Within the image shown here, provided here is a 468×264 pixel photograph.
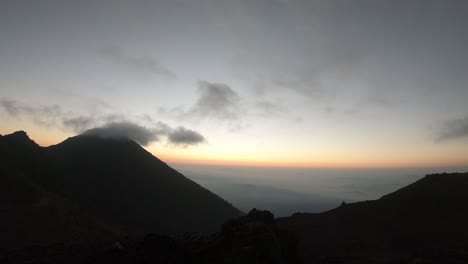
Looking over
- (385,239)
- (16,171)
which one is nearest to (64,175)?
(16,171)

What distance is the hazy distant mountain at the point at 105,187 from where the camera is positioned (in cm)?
8088

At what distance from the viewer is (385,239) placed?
5438cm

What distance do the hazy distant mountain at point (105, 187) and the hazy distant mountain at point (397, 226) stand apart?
46.9m

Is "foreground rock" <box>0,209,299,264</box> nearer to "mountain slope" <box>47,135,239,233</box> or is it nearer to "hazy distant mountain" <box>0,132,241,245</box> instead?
"hazy distant mountain" <box>0,132,241,245</box>

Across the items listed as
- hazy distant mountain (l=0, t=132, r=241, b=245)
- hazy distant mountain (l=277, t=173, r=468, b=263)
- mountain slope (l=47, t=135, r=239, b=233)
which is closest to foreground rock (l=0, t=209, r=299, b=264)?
hazy distant mountain (l=277, t=173, r=468, b=263)

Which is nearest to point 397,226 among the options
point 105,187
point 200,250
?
point 200,250

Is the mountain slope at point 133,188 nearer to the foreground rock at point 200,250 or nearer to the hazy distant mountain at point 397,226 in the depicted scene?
the hazy distant mountain at point 397,226

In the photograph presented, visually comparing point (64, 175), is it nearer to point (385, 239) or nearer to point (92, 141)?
point (92, 141)

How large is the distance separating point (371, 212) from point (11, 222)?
67601 mm

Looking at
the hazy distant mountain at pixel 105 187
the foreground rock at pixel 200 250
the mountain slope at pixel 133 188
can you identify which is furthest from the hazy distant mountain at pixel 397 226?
the hazy distant mountain at pixel 105 187

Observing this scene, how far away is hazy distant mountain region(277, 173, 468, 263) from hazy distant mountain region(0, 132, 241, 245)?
46908 millimetres

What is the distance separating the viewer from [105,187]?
11450 cm

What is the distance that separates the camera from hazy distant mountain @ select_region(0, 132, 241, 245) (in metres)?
80.9

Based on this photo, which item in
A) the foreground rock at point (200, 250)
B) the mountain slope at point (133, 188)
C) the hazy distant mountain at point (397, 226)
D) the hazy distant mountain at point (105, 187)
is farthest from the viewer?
the mountain slope at point (133, 188)
